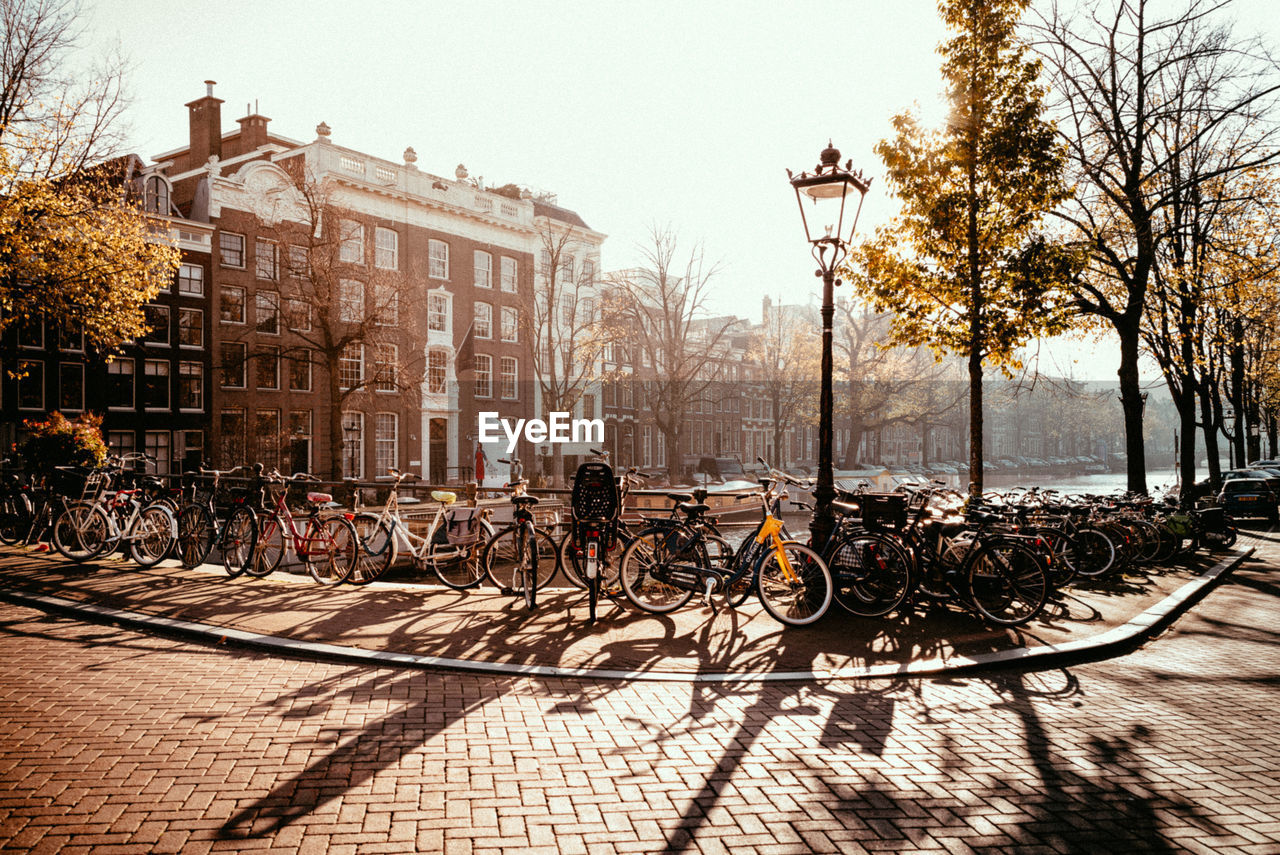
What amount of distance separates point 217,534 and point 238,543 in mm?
587

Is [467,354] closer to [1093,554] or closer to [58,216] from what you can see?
[58,216]

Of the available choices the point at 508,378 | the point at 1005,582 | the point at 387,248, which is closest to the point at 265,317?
the point at 387,248

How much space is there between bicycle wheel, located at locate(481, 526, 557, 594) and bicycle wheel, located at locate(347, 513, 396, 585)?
1.35 meters

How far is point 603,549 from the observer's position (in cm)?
795

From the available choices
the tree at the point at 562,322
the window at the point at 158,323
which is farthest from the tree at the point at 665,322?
the window at the point at 158,323

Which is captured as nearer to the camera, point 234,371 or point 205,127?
point 234,371

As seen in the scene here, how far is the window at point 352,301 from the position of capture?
28.9 meters

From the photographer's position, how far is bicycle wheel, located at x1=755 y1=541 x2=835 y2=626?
777 cm

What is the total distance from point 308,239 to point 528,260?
1978 centimetres

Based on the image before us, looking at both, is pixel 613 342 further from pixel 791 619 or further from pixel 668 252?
pixel 791 619

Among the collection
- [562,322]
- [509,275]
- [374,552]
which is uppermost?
[509,275]

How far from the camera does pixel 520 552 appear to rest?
8641 mm

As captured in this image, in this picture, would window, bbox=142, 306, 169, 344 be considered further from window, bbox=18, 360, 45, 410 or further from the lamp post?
the lamp post

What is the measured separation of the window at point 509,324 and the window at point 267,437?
1369 cm
